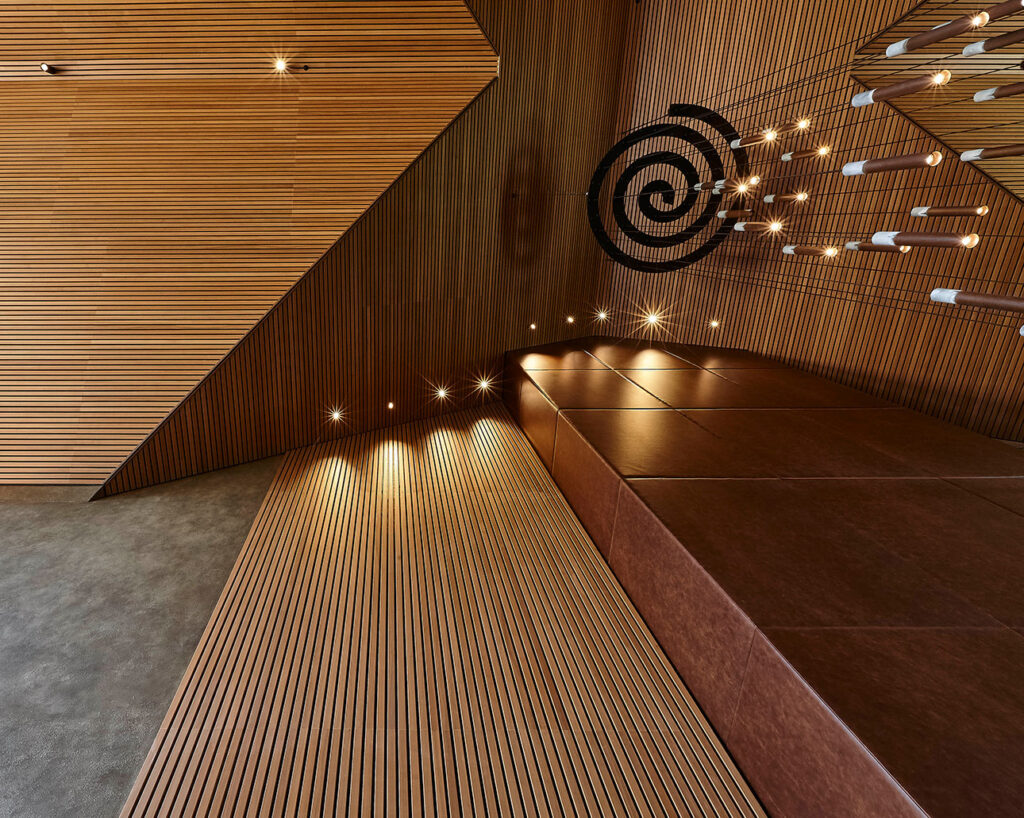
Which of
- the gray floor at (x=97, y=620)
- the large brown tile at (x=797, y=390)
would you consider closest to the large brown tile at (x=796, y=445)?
the large brown tile at (x=797, y=390)

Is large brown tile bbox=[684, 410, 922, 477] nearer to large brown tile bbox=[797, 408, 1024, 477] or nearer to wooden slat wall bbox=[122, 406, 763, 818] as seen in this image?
large brown tile bbox=[797, 408, 1024, 477]

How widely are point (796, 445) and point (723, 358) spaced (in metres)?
1.71

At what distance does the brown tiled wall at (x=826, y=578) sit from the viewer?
3.71ft

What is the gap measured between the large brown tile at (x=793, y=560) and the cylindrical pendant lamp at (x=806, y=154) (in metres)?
2.31

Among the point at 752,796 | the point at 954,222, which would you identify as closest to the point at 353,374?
the point at 752,796

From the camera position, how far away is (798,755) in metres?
1.24

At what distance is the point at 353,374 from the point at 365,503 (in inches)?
41.7

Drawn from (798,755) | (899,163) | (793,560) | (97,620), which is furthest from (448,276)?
(798,755)

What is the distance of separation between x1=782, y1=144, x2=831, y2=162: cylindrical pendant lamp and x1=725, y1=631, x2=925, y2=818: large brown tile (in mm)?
3084

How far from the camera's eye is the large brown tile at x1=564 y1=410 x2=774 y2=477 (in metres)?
2.24

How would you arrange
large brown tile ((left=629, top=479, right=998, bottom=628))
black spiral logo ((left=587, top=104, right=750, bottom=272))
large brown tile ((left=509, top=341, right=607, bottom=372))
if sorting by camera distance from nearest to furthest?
large brown tile ((left=629, top=479, right=998, bottom=628)) < large brown tile ((left=509, top=341, right=607, bottom=372)) < black spiral logo ((left=587, top=104, right=750, bottom=272))

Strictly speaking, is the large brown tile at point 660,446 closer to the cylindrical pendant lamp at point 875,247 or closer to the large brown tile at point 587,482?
the large brown tile at point 587,482

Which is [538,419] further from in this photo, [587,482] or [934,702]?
[934,702]

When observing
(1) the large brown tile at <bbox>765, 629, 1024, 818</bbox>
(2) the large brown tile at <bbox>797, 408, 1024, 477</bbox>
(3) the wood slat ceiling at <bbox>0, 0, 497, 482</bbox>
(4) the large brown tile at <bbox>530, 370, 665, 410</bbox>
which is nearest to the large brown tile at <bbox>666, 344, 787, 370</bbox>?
(4) the large brown tile at <bbox>530, 370, 665, 410</bbox>
